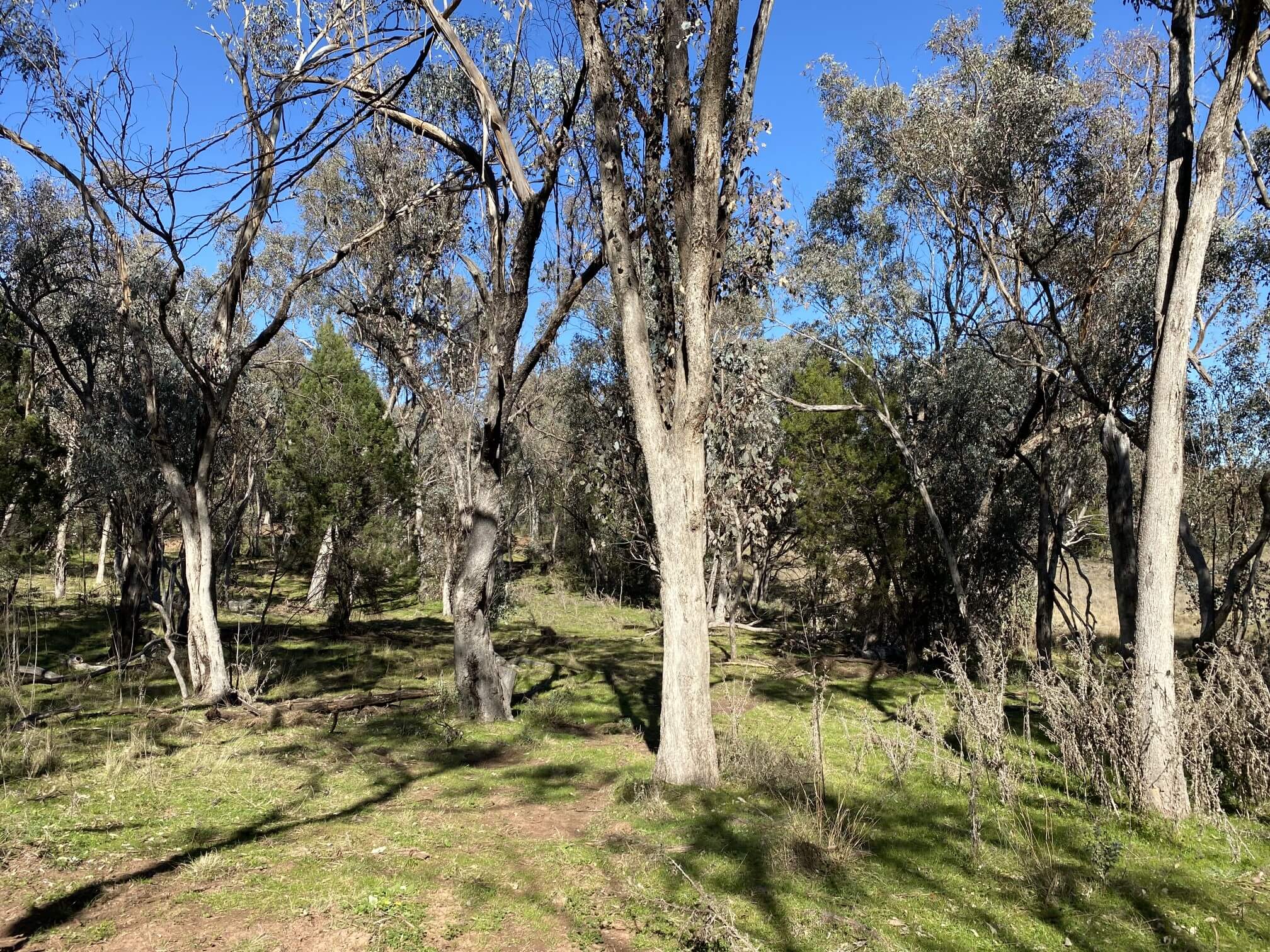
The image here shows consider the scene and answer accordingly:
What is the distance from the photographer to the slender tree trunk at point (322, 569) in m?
17.4

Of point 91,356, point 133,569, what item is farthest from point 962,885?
point 91,356

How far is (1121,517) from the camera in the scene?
797 cm

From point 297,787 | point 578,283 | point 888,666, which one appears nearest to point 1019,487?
→ point 888,666

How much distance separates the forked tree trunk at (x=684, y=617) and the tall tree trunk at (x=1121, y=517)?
460 centimetres

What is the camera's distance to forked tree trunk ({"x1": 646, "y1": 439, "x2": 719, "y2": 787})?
237 inches

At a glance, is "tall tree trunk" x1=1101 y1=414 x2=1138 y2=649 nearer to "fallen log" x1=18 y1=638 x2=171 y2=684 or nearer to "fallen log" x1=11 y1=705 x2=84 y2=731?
"fallen log" x1=11 y1=705 x2=84 y2=731

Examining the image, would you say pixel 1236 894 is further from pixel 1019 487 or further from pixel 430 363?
Answer: pixel 1019 487

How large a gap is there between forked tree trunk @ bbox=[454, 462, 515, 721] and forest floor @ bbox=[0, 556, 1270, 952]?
314 millimetres

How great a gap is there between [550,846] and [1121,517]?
6492mm

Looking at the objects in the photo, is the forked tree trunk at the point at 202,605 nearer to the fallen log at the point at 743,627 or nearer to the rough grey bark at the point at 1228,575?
the fallen log at the point at 743,627

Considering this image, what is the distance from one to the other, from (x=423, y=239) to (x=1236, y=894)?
1149 cm

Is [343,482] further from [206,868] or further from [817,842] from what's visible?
[817,842]

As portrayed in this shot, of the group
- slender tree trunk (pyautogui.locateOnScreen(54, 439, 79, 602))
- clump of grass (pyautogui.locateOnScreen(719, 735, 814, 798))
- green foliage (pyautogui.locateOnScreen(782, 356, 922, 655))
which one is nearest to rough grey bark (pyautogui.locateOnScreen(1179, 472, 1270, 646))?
clump of grass (pyautogui.locateOnScreen(719, 735, 814, 798))

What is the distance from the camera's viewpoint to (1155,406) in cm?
606
